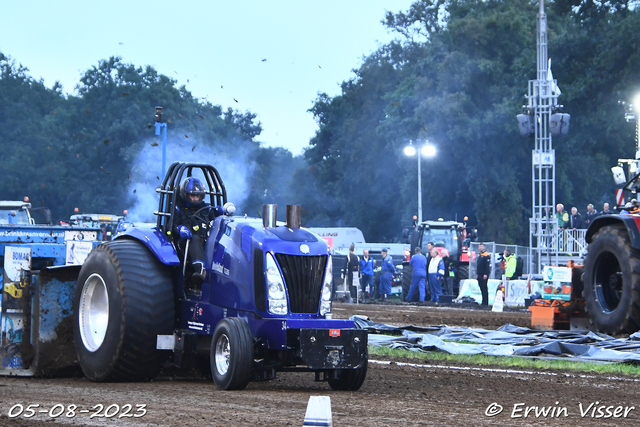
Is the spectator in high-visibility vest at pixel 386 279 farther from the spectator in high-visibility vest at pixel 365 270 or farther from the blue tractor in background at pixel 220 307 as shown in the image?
the blue tractor in background at pixel 220 307

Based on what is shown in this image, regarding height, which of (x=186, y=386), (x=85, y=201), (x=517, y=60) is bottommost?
(x=186, y=386)

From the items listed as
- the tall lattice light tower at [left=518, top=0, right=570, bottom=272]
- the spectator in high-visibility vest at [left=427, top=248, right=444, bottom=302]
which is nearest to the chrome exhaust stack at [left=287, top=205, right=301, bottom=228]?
the tall lattice light tower at [left=518, top=0, right=570, bottom=272]

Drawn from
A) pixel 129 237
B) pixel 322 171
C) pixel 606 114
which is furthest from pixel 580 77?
pixel 129 237

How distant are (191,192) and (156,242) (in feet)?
2.15

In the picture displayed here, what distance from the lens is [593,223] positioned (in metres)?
15.4

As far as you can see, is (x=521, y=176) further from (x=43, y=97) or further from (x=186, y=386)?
(x=43, y=97)

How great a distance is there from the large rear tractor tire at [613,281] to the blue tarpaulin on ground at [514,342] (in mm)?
355

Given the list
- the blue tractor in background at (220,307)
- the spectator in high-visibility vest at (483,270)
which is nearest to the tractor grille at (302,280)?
the blue tractor in background at (220,307)

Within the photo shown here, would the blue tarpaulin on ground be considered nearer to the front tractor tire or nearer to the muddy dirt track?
the muddy dirt track

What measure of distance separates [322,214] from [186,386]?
235 feet

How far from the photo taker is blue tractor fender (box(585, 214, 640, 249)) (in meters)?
14.1

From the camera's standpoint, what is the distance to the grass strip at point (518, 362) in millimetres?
11211

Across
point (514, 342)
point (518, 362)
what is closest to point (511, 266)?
point (514, 342)

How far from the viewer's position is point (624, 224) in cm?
1452
